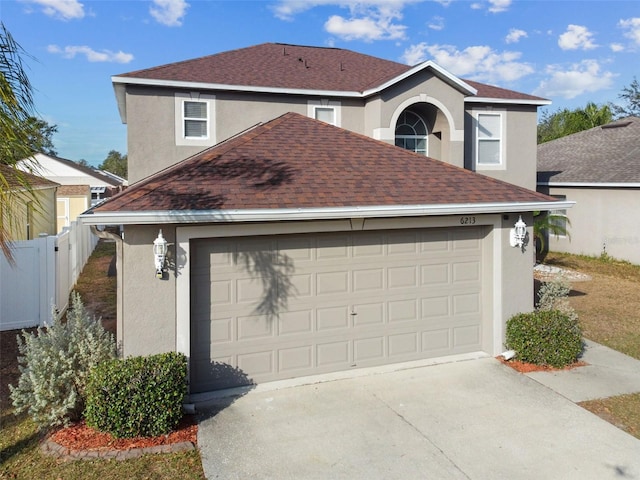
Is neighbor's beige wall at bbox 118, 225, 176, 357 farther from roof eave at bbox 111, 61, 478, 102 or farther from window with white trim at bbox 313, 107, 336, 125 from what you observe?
window with white trim at bbox 313, 107, 336, 125

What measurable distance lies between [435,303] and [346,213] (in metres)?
2.50

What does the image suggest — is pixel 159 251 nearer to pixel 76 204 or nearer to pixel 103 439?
pixel 103 439

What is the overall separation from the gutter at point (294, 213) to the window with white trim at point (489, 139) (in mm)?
7800

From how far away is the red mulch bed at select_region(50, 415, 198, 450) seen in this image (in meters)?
6.12

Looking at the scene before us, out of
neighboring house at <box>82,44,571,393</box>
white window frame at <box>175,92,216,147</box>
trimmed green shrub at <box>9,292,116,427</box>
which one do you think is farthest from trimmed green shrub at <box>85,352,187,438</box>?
white window frame at <box>175,92,216,147</box>

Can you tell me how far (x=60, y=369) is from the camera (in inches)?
258

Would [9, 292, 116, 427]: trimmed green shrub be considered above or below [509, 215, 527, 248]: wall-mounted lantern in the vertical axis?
below

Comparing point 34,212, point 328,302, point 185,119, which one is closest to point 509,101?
point 185,119

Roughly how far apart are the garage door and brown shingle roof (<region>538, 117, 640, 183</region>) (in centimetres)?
1319

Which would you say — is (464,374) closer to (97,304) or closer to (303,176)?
(303,176)

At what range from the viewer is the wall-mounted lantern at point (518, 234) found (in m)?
9.19

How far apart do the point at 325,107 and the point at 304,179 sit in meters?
7.27

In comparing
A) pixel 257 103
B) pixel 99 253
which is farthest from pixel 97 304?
pixel 99 253

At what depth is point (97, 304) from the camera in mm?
13250
